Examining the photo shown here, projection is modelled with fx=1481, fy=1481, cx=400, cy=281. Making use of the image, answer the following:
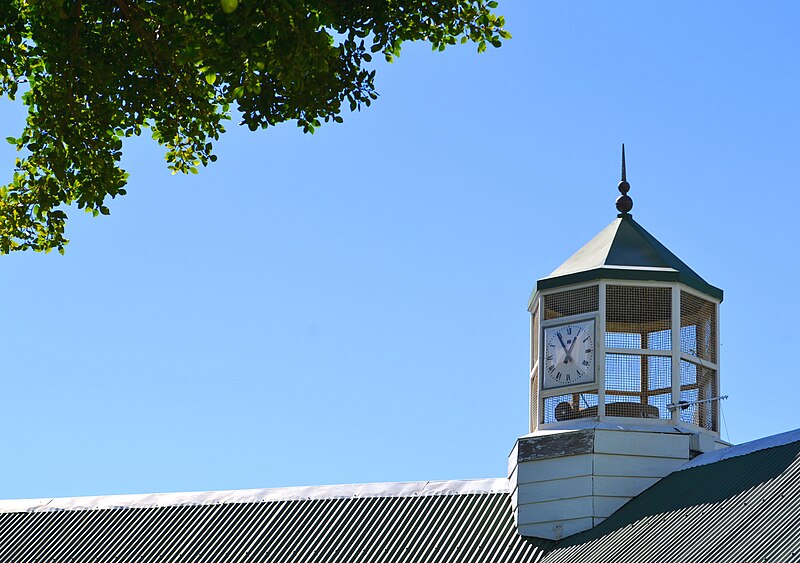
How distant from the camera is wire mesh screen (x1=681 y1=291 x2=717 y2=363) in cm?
2052

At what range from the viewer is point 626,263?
67.3 ft

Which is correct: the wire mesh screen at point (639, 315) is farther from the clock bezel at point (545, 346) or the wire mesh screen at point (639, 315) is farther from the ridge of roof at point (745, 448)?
the ridge of roof at point (745, 448)

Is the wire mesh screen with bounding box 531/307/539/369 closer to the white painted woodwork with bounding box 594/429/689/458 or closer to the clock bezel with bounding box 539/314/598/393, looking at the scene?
the clock bezel with bounding box 539/314/598/393

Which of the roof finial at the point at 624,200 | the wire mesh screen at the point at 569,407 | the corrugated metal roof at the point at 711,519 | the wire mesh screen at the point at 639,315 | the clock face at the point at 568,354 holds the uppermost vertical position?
the roof finial at the point at 624,200

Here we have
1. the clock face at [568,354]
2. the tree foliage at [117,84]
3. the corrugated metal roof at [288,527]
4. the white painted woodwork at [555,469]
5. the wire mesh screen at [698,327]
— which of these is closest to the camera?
the tree foliage at [117,84]

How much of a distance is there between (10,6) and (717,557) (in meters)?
8.98

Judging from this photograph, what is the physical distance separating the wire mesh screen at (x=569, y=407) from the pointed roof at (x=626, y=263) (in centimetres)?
159

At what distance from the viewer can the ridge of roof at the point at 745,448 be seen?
1772 cm

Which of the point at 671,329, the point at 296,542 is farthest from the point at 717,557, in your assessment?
the point at 296,542

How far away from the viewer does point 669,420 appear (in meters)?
19.8

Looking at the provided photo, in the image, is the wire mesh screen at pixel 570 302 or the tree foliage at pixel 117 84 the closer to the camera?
the tree foliage at pixel 117 84

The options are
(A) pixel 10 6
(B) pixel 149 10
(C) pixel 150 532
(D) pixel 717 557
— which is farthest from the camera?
(C) pixel 150 532

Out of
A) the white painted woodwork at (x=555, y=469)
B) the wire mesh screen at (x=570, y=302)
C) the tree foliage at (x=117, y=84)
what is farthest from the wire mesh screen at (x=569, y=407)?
the tree foliage at (x=117, y=84)

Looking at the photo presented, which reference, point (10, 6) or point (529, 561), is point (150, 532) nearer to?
point (529, 561)
